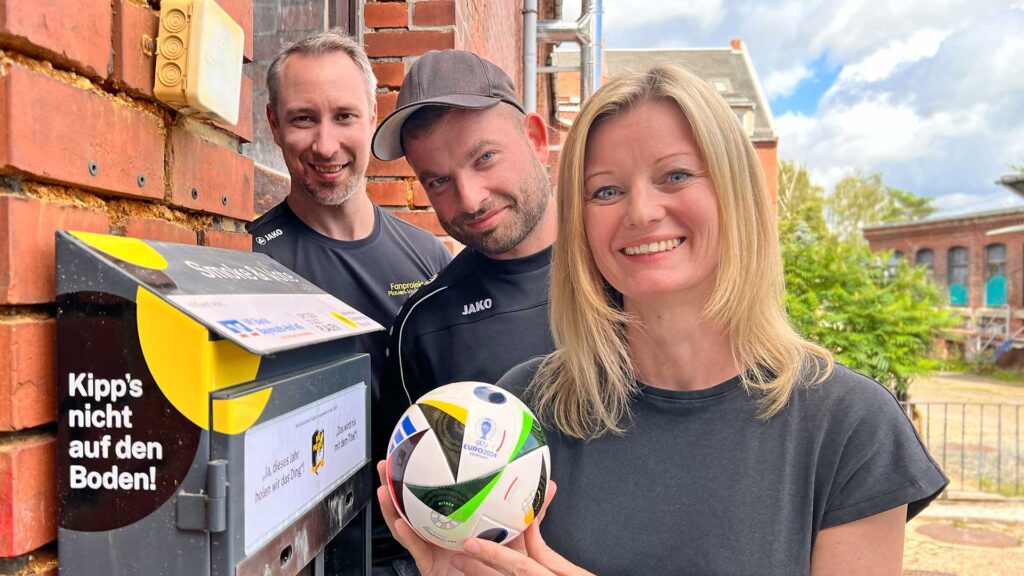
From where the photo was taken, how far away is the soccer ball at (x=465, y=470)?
1.64 m

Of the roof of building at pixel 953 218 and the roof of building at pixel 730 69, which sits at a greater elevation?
the roof of building at pixel 730 69

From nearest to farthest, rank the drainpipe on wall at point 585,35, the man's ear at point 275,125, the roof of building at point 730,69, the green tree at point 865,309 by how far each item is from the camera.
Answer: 1. the man's ear at point 275,125
2. the drainpipe on wall at point 585,35
3. the green tree at point 865,309
4. the roof of building at point 730,69

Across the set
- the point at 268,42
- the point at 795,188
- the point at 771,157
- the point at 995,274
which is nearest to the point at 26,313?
the point at 268,42

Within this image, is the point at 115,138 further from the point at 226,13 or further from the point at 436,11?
the point at 436,11

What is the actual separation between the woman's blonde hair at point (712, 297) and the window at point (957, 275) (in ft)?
139

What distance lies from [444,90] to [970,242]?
42.8 m

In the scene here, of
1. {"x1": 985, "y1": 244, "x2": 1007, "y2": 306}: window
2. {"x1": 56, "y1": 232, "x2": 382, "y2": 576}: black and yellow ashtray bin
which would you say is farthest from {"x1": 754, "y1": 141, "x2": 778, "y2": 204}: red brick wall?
{"x1": 56, "y1": 232, "x2": 382, "y2": 576}: black and yellow ashtray bin

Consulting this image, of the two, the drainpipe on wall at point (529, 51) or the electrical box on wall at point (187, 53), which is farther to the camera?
the drainpipe on wall at point (529, 51)

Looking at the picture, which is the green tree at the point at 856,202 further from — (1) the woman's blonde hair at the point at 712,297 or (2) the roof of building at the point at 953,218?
(1) the woman's blonde hair at the point at 712,297

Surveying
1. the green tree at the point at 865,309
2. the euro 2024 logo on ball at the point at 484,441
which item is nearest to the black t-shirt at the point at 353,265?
the euro 2024 logo on ball at the point at 484,441

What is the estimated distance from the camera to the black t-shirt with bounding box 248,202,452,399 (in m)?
2.71

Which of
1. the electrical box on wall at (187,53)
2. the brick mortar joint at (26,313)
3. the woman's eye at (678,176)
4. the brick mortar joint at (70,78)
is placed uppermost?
the electrical box on wall at (187,53)

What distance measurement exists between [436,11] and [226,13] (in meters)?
2.57

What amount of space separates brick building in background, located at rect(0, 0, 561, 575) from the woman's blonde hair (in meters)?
0.85
